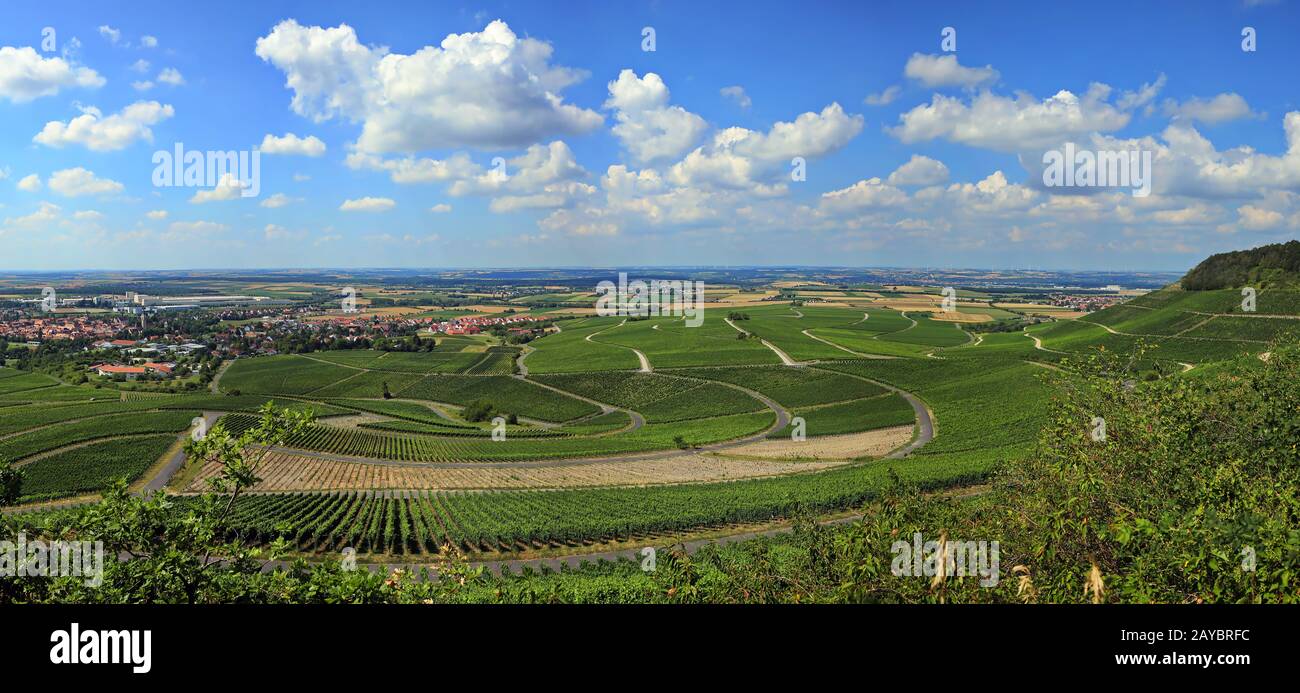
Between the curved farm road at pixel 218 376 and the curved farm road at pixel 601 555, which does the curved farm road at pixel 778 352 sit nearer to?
the curved farm road at pixel 601 555

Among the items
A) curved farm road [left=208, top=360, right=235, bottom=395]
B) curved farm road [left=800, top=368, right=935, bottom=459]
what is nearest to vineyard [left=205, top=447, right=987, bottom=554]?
curved farm road [left=800, top=368, right=935, bottom=459]

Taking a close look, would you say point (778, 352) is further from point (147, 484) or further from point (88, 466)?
point (88, 466)

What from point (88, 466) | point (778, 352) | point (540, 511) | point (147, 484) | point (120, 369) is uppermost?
point (778, 352)

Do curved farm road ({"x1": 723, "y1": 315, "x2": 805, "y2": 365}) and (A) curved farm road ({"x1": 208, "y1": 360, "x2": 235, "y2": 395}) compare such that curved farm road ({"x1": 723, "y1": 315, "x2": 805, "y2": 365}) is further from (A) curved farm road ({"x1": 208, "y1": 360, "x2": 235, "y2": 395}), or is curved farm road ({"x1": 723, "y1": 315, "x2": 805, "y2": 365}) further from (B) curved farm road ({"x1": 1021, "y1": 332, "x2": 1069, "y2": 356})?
(A) curved farm road ({"x1": 208, "y1": 360, "x2": 235, "y2": 395})

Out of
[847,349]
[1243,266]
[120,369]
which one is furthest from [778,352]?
[120,369]

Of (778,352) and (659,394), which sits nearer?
(659,394)
